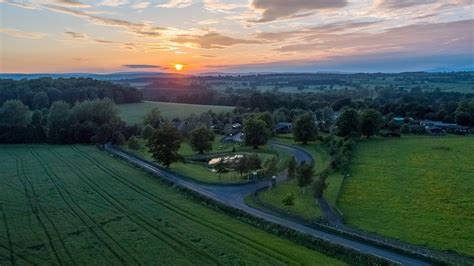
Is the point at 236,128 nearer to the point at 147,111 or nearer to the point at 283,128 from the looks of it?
the point at 283,128

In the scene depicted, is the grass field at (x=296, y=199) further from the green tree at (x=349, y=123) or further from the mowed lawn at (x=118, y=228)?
the green tree at (x=349, y=123)

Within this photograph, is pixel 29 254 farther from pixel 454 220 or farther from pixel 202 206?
pixel 454 220

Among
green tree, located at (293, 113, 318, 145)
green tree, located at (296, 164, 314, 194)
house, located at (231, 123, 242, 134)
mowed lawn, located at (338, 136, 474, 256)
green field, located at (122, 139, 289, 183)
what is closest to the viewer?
mowed lawn, located at (338, 136, 474, 256)

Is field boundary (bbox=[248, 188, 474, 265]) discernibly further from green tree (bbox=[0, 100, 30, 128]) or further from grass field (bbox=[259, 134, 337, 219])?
green tree (bbox=[0, 100, 30, 128])

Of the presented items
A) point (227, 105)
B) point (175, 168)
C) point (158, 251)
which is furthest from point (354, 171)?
point (227, 105)

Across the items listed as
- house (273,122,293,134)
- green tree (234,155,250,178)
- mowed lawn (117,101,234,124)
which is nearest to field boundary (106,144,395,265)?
green tree (234,155,250,178)

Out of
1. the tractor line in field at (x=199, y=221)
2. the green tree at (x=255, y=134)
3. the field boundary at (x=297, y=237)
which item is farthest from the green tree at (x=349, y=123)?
the tractor line in field at (x=199, y=221)
